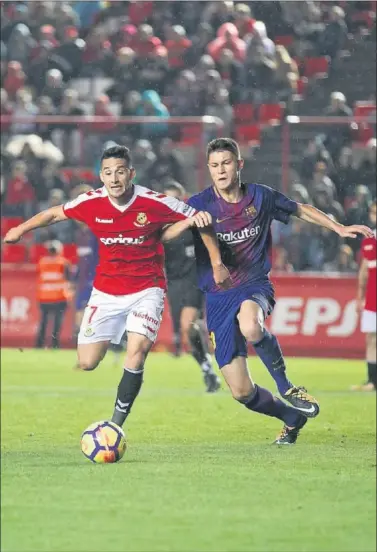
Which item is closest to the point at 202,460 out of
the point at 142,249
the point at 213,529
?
the point at 142,249

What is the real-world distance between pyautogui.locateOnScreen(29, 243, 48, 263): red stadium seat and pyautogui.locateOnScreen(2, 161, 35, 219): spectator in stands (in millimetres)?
466

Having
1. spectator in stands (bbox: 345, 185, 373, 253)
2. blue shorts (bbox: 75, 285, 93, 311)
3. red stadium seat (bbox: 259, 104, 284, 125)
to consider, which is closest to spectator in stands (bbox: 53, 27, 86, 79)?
red stadium seat (bbox: 259, 104, 284, 125)

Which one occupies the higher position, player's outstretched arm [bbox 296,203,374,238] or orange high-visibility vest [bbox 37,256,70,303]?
player's outstretched arm [bbox 296,203,374,238]

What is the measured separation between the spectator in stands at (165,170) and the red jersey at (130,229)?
983 cm

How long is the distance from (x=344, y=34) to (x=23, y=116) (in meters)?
4.65

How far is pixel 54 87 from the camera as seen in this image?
2183 cm

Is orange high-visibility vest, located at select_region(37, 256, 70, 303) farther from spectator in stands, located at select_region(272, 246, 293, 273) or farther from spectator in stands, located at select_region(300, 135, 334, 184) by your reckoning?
spectator in stands, located at select_region(300, 135, 334, 184)

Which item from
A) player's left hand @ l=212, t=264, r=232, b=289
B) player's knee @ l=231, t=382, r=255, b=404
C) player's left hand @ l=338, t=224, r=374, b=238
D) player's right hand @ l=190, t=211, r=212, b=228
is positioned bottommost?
player's knee @ l=231, t=382, r=255, b=404

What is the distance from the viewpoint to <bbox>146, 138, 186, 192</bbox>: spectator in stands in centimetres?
1955

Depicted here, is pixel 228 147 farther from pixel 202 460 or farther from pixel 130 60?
pixel 130 60

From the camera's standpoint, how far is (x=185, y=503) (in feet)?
24.7

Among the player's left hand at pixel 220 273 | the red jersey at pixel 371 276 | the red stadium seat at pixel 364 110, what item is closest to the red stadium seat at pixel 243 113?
the red stadium seat at pixel 364 110

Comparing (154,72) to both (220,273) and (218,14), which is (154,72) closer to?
(218,14)

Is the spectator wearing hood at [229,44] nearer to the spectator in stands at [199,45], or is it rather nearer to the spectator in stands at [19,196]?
the spectator in stands at [199,45]
